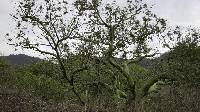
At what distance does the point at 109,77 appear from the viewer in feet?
85.7

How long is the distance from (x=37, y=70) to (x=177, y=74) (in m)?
8.78

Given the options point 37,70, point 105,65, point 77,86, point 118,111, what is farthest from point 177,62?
point 118,111

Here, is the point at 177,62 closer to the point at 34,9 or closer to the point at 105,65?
the point at 105,65

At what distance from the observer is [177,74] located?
913 inches

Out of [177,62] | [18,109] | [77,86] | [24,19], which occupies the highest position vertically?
[24,19]

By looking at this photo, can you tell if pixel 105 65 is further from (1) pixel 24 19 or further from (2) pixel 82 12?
(1) pixel 24 19

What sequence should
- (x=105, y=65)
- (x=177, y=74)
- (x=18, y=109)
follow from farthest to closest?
(x=105, y=65) < (x=177, y=74) < (x=18, y=109)

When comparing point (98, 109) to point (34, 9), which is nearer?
point (98, 109)

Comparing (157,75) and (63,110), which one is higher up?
(157,75)

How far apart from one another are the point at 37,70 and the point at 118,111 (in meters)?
16.7

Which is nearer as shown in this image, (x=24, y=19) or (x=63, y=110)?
(x=63, y=110)

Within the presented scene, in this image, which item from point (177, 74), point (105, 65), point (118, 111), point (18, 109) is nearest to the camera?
point (18, 109)

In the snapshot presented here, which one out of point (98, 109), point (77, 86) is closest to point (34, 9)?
point (77, 86)

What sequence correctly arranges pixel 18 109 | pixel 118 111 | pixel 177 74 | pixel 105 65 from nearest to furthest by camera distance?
pixel 18 109, pixel 118 111, pixel 177 74, pixel 105 65
